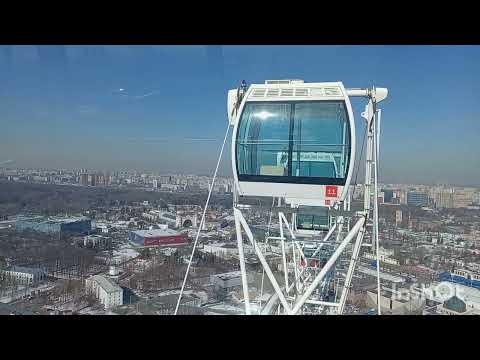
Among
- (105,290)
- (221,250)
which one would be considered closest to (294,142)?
(221,250)

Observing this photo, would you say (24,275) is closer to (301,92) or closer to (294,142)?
(294,142)

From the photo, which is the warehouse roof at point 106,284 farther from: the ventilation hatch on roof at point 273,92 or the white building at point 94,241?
the ventilation hatch on roof at point 273,92

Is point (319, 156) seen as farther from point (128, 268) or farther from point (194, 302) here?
point (128, 268)

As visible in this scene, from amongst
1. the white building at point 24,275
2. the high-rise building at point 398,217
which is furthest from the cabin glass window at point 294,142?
the white building at point 24,275

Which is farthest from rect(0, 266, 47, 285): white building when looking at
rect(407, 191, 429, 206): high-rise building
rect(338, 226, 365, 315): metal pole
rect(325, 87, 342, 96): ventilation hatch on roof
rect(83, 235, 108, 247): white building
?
rect(407, 191, 429, 206): high-rise building

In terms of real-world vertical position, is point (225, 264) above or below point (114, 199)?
below
